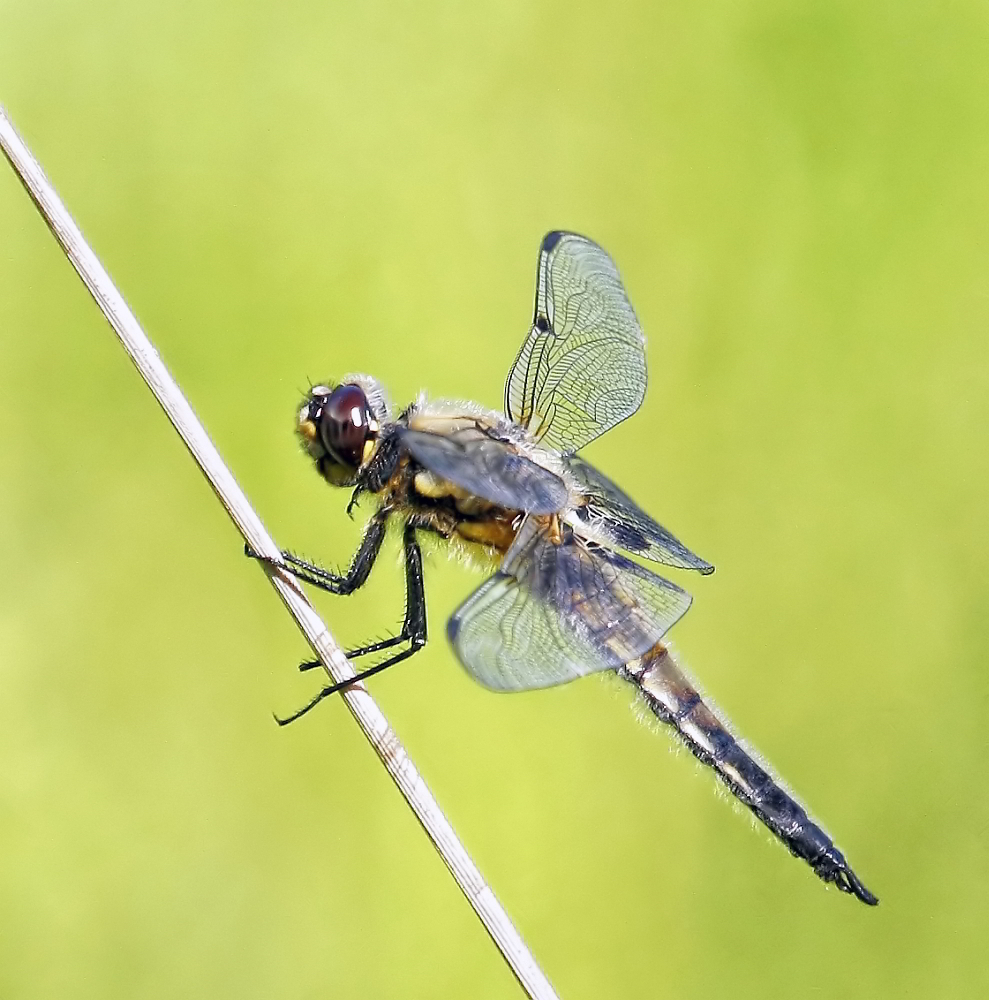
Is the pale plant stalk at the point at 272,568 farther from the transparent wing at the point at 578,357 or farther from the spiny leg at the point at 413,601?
the transparent wing at the point at 578,357

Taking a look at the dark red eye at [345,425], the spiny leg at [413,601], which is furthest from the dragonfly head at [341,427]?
the spiny leg at [413,601]

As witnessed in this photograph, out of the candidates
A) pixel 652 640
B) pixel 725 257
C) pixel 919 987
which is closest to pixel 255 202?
pixel 725 257

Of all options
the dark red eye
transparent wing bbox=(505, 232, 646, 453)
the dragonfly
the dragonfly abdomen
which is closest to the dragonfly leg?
the dragonfly

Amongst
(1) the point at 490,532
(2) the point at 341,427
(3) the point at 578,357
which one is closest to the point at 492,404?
(3) the point at 578,357

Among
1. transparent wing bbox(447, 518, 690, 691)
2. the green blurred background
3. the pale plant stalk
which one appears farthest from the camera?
the green blurred background

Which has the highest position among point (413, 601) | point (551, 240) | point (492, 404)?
point (551, 240)

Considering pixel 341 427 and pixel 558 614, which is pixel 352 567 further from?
pixel 558 614

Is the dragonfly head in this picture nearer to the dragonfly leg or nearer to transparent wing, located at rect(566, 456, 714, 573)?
the dragonfly leg
